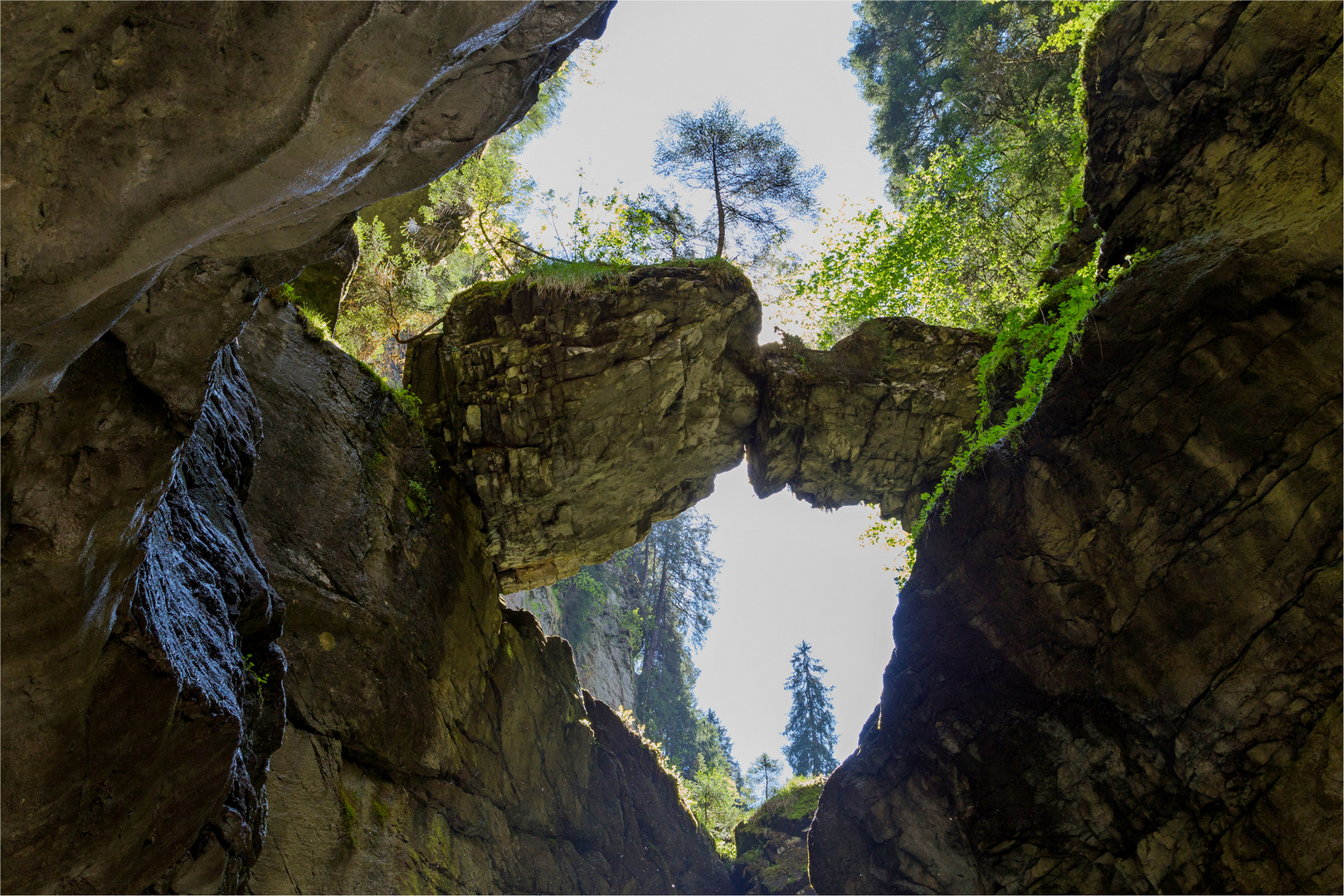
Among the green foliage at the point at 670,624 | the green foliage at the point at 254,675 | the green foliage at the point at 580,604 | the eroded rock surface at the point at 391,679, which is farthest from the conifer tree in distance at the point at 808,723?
the green foliage at the point at 254,675

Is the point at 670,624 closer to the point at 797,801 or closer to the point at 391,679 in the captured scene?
the point at 797,801

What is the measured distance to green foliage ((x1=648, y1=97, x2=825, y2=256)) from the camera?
14625 millimetres

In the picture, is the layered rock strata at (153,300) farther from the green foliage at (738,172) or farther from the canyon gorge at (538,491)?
the green foliage at (738,172)

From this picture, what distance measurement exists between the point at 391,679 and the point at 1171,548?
10.1 metres

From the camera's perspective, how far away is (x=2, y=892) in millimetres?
3648

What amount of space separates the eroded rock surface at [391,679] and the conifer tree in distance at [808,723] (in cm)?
1501

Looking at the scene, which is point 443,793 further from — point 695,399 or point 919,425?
point 919,425

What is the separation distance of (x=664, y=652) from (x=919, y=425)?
843 inches

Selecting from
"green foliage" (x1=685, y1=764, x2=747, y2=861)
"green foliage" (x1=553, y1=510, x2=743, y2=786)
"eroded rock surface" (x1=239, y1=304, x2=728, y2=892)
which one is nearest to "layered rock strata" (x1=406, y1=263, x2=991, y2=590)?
"eroded rock surface" (x1=239, y1=304, x2=728, y2=892)

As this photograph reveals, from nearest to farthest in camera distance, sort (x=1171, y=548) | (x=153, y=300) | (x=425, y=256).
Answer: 1. (x=153, y=300)
2. (x=1171, y=548)
3. (x=425, y=256)

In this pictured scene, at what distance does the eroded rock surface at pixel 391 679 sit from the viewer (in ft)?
28.6

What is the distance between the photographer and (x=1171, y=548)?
27.4 feet

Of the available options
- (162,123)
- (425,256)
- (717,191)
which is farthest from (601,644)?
(162,123)

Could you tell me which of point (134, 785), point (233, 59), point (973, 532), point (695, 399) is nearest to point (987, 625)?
point (973, 532)
